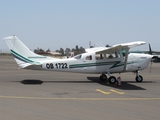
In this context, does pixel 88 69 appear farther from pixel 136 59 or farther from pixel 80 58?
pixel 136 59

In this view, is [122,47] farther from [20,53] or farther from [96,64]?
[20,53]

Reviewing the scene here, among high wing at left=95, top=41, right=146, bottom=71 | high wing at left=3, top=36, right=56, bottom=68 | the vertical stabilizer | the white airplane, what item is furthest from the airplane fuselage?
the vertical stabilizer

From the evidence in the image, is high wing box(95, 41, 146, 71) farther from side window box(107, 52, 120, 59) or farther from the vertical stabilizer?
the vertical stabilizer

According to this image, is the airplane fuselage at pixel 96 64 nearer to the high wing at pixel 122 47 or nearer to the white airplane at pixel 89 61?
the white airplane at pixel 89 61

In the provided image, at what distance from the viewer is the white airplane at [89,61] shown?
1470cm

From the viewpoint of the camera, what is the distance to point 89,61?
15.6 metres

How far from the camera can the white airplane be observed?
48.2ft

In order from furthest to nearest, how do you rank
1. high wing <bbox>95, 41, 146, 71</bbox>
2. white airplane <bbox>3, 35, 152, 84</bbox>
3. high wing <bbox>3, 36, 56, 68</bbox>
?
white airplane <bbox>3, 35, 152, 84</bbox>, high wing <bbox>3, 36, 56, 68</bbox>, high wing <bbox>95, 41, 146, 71</bbox>

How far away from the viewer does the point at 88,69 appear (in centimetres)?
1550

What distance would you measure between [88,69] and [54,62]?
7.51ft

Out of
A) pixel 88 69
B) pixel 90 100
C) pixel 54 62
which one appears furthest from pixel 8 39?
pixel 90 100

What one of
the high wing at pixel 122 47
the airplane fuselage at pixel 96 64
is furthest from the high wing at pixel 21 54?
the high wing at pixel 122 47

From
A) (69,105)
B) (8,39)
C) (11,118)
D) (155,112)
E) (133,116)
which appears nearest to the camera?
(11,118)

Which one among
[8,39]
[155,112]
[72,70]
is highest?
[8,39]
